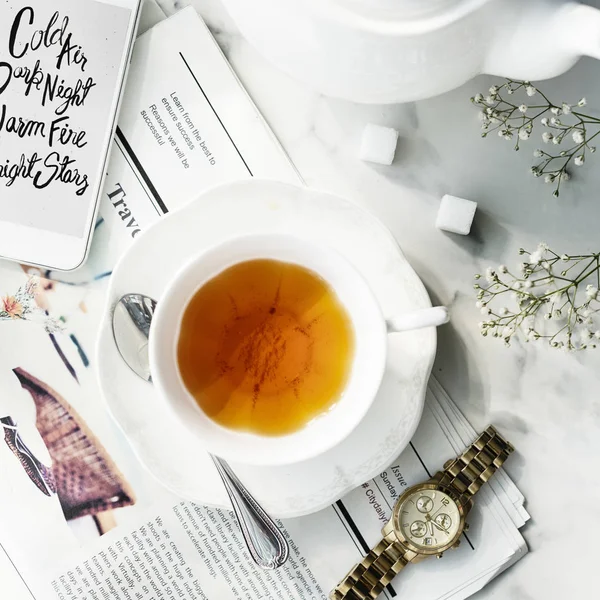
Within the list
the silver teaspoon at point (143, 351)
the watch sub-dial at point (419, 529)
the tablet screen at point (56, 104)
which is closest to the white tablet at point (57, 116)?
the tablet screen at point (56, 104)

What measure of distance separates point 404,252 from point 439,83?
0.23 meters

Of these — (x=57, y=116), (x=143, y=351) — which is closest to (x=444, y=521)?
(x=143, y=351)

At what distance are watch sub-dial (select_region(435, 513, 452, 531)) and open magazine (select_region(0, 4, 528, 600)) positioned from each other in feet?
0.11

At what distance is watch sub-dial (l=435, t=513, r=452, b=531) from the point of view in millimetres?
740

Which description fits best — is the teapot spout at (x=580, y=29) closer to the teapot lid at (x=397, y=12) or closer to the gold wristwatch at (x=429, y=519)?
the teapot lid at (x=397, y=12)

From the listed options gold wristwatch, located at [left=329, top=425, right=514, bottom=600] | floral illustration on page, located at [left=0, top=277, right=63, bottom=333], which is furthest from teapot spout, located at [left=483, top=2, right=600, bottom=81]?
floral illustration on page, located at [left=0, top=277, right=63, bottom=333]

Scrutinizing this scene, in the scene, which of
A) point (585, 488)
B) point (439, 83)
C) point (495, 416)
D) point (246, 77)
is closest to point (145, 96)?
point (246, 77)

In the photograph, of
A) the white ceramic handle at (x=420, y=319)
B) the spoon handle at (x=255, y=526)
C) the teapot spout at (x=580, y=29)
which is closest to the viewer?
the teapot spout at (x=580, y=29)

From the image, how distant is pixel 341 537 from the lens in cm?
77

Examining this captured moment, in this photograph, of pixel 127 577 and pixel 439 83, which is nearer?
pixel 439 83

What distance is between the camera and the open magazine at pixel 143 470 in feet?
2.46

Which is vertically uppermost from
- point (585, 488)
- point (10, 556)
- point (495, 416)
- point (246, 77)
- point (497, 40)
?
point (246, 77)

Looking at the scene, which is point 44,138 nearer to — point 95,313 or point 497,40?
point 95,313

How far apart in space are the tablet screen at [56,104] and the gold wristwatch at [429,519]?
1.52 feet
